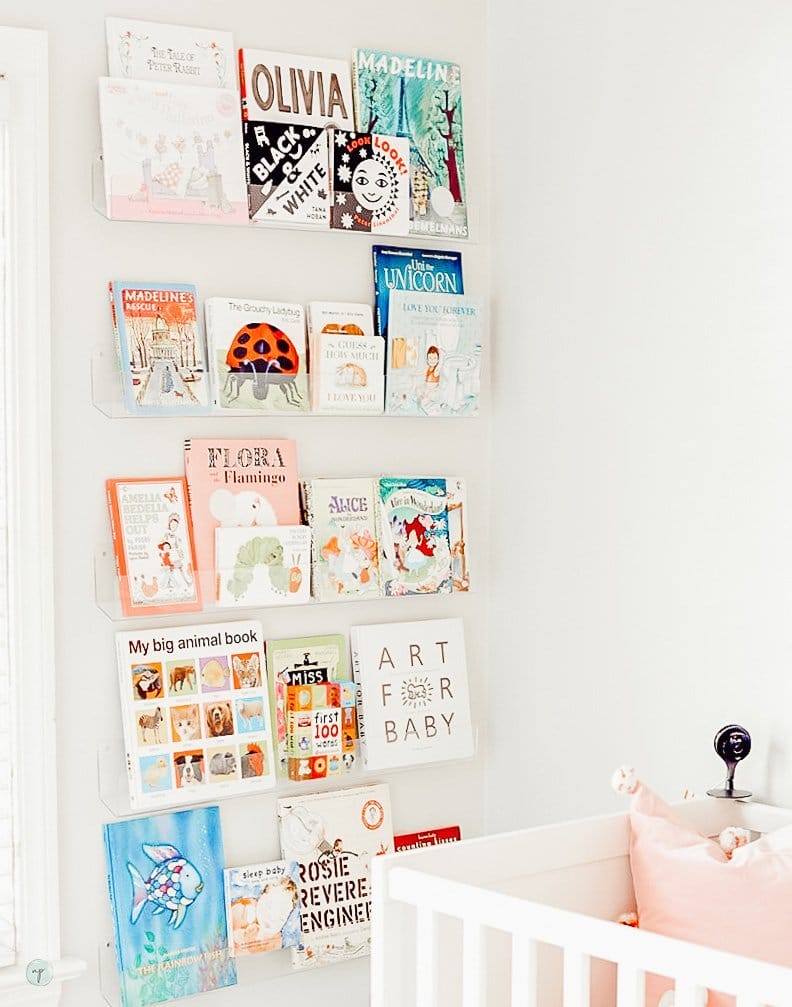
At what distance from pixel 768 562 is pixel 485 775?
0.86 metres

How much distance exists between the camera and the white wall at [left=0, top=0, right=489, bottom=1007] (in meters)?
2.07

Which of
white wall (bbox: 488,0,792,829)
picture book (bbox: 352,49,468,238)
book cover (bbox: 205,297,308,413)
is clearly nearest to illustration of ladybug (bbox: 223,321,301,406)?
book cover (bbox: 205,297,308,413)

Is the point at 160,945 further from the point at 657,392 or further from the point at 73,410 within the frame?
the point at 657,392

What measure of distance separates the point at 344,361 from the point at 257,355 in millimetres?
162

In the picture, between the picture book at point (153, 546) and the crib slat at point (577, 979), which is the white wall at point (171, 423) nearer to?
the picture book at point (153, 546)

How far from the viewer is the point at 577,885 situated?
68.2 inches

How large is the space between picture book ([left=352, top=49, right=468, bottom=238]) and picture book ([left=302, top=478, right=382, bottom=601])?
0.49m

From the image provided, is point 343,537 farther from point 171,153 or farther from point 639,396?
point 171,153

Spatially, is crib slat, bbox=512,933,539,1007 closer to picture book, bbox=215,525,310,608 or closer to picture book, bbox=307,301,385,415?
picture book, bbox=215,525,310,608

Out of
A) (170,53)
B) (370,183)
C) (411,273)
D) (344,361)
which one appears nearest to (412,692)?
(344,361)

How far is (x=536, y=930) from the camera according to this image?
54.6 inches

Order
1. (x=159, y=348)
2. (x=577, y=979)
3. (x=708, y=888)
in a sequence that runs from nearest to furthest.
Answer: (x=577, y=979) → (x=708, y=888) → (x=159, y=348)

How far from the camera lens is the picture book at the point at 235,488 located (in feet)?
7.05

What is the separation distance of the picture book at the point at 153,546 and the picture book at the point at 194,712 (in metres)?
0.06
